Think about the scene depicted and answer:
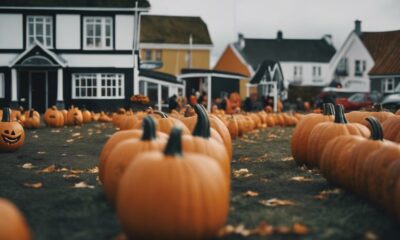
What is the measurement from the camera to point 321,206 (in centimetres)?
579

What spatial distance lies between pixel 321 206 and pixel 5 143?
7.51 m

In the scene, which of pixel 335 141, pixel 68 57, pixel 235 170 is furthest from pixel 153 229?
pixel 68 57

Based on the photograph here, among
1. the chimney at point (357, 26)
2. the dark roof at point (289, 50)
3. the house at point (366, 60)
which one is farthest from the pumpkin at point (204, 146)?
the dark roof at point (289, 50)

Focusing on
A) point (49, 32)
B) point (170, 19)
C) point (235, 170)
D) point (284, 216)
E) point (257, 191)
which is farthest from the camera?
point (170, 19)

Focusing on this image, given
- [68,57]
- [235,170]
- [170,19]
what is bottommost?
[235,170]

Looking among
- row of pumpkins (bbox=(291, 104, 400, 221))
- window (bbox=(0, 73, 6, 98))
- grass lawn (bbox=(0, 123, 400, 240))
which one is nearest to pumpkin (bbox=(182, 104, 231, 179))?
grass lawn (bbox=(0, 123, 400, 240))

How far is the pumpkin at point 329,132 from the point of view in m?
7.83

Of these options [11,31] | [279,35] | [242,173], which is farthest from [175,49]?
[242,173]

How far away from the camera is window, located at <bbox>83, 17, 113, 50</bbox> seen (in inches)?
1210

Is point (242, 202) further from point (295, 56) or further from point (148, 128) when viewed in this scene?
point (295, 56)

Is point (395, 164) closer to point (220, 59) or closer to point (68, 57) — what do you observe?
point (68, 57)

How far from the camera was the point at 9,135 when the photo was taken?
1088 cm

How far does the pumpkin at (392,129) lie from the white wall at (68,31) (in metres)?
24.4

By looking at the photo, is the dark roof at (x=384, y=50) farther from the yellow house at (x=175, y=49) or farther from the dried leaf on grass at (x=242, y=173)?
the dried leaf on grass at (x=242, y=173)
